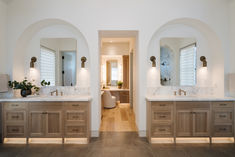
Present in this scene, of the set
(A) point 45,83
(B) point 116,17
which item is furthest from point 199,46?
(A) point 45,83

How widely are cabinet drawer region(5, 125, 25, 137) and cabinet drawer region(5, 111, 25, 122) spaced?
0.47ft

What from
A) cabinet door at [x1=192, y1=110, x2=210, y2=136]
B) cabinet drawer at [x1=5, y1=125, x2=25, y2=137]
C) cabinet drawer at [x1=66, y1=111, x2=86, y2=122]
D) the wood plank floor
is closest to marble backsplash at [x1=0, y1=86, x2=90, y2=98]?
cabinet drawer at [x1=66, y1=111, x2=86, y2=122]

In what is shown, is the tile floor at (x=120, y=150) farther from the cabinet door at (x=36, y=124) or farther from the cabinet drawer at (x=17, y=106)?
the cabinet drawer at (x=17, y=106)

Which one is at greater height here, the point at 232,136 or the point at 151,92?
the point at 151,92

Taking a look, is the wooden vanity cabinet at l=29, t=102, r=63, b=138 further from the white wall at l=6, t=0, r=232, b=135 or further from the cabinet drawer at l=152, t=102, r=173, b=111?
the cabinet drawer at l=152, t=102, r=173, b=111

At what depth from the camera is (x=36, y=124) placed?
2.67m

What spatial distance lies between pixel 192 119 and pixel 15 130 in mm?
3643

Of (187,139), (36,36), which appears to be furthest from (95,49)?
(187,139)

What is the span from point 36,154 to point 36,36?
2.71 m

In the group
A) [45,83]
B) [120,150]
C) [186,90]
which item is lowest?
[120,150]

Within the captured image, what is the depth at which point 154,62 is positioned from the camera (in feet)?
10.5

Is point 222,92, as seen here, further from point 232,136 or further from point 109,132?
point 109,132

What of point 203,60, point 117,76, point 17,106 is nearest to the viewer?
point 17,106

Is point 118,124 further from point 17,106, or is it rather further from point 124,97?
point 124,97
